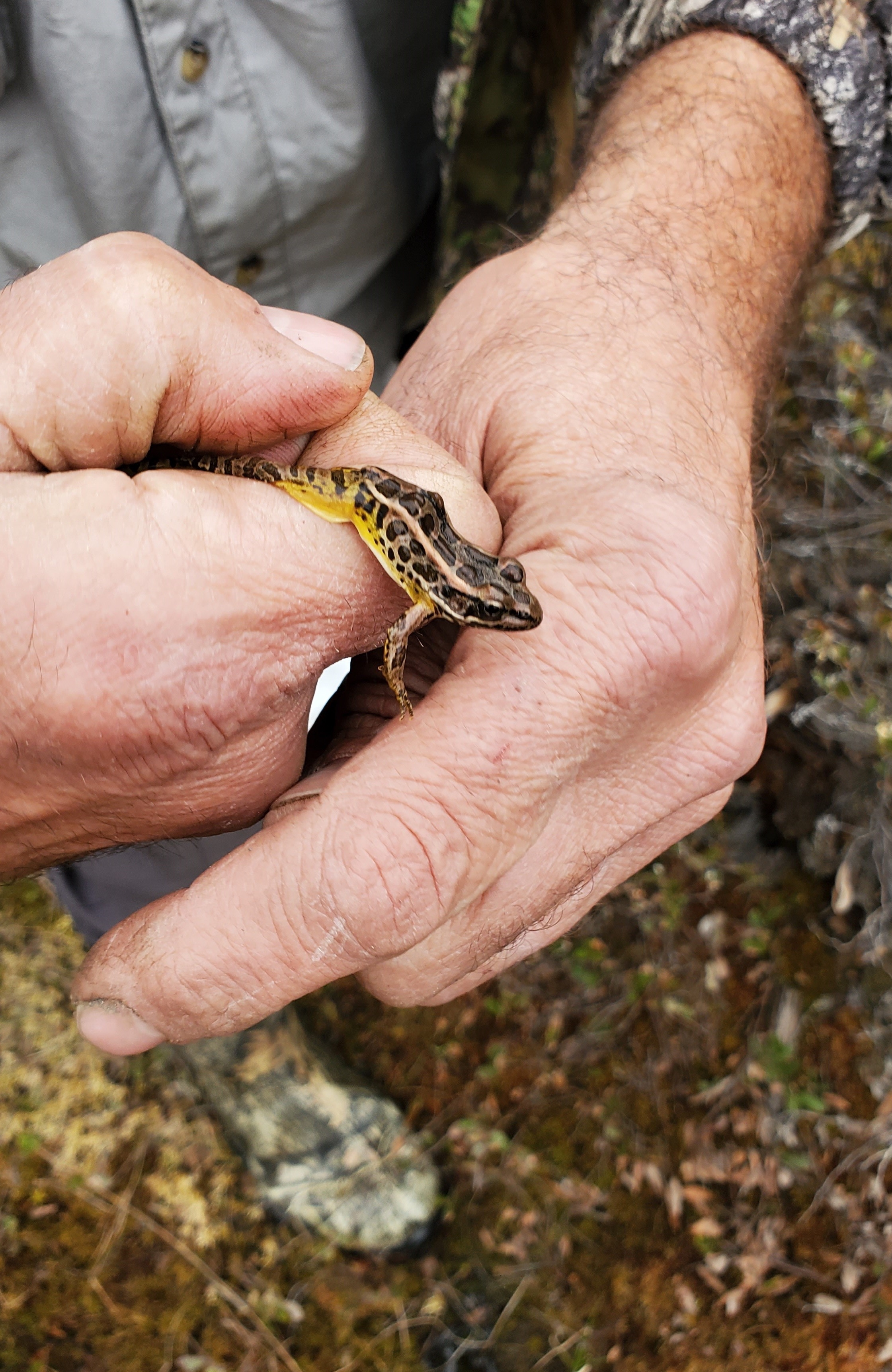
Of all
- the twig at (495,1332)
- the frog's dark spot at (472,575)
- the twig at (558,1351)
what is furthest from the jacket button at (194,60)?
the twig at (558,1351)

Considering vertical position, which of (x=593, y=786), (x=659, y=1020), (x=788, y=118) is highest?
(x=788, y=118)

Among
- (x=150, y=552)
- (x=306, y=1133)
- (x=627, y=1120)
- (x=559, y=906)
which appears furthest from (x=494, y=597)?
(x=306, y=1133)

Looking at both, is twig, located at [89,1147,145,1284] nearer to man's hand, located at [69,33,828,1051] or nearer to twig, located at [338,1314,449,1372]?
twig, located at [338,1314,449,1372]

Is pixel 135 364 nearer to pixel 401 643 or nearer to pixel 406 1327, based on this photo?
pixel 401 643

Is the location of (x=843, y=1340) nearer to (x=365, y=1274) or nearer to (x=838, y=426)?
(x=365, y=1274)

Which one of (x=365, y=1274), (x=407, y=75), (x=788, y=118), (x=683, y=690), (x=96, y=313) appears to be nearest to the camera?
(x=96, y=313)

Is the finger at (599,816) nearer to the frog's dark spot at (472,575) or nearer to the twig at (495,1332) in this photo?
the frog's dark spot at (472,575)

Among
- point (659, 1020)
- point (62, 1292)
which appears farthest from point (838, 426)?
point (62, 1292)
